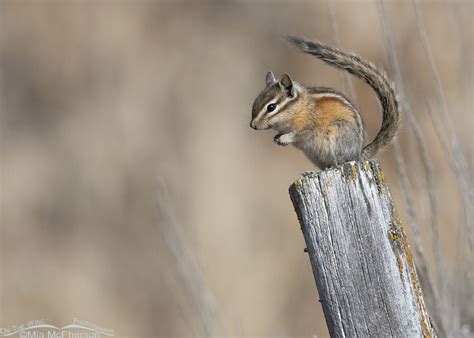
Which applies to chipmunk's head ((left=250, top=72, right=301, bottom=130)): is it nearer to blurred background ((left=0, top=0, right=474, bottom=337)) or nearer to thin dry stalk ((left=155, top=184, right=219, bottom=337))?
thin dry stalk ((left=155, top=184, right=219, bottom=337))

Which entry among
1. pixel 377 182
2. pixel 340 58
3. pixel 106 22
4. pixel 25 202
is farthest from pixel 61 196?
pixel 377 182

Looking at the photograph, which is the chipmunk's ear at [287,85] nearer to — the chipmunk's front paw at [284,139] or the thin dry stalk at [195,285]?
the chipmunk's front paw at [284,139]

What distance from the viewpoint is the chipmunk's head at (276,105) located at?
13.1 feet

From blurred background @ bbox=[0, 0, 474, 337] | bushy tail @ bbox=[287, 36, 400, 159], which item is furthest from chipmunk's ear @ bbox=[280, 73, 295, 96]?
blurred background @ bbox=[0, 0, 474, 337]

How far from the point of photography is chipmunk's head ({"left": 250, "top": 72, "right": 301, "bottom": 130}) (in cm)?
399

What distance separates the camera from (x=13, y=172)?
1052 centimetres

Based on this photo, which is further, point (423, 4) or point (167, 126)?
point (167, 126)

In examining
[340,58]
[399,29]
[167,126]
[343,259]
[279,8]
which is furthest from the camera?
[167,126]

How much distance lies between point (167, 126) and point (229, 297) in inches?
90.0

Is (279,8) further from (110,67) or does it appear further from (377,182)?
(377,182)

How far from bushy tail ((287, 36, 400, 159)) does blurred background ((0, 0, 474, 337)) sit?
571 cm

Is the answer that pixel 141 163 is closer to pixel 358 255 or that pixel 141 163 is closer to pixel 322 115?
pixel 322 115

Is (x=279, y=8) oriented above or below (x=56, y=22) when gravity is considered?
below

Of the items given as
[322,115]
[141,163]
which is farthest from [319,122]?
[141,163]
